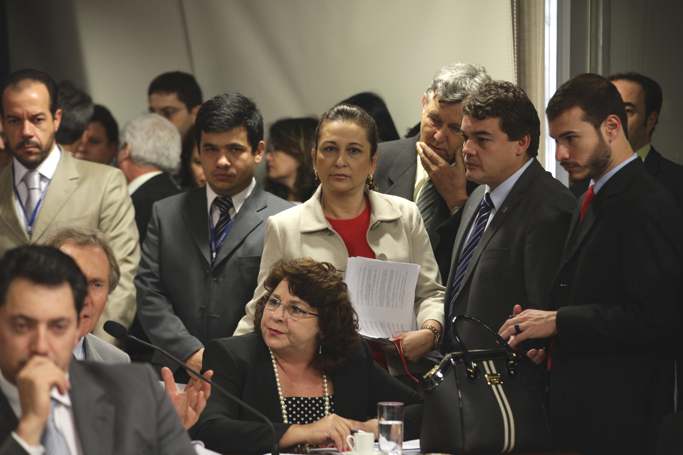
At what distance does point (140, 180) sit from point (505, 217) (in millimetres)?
2237

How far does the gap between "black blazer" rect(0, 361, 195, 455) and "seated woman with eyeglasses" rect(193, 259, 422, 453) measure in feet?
3.41

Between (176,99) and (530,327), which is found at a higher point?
(176,99)

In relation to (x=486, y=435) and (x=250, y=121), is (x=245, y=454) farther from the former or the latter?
(x=250, y=121)

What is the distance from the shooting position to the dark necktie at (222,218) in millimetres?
4676

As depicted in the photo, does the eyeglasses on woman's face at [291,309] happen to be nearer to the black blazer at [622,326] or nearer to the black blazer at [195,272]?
the black blazer at [195,272]

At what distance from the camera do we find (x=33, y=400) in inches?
96.0

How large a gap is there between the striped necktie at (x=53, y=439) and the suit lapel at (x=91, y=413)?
4 cm

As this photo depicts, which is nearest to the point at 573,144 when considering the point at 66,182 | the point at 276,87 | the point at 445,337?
the point at 445,337

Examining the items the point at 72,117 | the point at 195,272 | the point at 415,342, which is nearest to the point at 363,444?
the point at 415,342

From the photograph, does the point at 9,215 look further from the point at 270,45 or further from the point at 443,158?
the point at 270,45

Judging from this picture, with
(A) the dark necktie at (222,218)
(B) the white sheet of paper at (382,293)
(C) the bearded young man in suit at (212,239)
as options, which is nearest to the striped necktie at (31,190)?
(C) the bearded young man in suit at (212,239)

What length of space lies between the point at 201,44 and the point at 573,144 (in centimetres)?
331

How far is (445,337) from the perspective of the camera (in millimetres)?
4199

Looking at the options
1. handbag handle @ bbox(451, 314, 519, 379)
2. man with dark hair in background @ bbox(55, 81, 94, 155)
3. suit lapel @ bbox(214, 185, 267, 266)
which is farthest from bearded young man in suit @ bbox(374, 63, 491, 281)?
man with dark hair in background @ bbox(55, 81, 94, 155)
